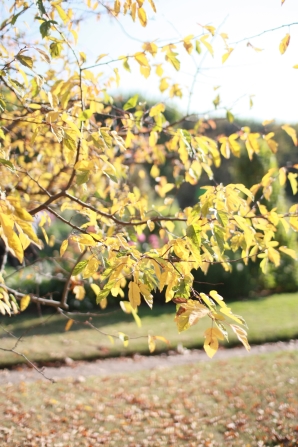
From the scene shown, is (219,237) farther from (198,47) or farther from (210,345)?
(198,47)

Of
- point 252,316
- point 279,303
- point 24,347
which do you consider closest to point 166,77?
point 24,347

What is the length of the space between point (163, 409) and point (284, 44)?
382cm

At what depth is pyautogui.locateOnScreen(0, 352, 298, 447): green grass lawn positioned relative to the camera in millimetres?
4008

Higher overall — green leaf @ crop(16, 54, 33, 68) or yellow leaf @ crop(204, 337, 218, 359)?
green leaf @ crop(16, 54, 33, 68)

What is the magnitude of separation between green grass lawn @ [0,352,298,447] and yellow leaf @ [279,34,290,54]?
3.18 meters

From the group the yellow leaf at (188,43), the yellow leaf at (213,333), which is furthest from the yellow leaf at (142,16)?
the yellow leaf at (213,333)

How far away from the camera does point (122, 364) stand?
249 inches

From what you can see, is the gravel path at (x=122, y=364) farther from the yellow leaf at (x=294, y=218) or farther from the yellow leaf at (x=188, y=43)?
the yellow leaf at (x=188, y=43)

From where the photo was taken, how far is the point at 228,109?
10.3ft

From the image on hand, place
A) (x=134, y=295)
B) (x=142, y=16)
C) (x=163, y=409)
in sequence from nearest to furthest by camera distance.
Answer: (x=134, y=295) → (x=142, y=16) → (x=163, y=409)

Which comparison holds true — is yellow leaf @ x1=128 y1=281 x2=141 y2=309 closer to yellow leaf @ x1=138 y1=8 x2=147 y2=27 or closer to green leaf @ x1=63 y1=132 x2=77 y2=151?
green leaf @ x1=63 y1=132 x2=77 y2=151

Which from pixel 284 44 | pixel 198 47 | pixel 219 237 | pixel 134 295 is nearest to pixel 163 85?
pixel 198 47

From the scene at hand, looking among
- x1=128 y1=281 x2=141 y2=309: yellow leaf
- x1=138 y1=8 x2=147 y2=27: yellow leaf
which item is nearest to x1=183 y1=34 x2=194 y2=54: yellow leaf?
x1=138 y1=8 x2=147 y2=27: yellow leaf

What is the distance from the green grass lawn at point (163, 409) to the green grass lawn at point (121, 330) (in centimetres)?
95
